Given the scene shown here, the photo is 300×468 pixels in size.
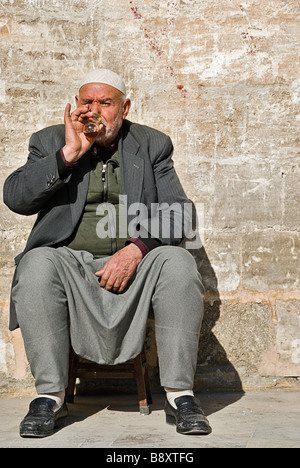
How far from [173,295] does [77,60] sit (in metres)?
1.84

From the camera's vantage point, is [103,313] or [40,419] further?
[103,313]

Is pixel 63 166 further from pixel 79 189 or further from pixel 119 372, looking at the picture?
pixel 119 372

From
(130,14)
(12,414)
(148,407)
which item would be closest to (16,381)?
(12,414)

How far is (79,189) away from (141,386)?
1.07m

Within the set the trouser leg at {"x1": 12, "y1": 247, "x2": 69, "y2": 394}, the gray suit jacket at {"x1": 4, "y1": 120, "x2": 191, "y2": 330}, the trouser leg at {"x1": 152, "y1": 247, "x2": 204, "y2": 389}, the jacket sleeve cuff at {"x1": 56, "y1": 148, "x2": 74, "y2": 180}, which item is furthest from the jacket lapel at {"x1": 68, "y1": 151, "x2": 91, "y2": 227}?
the trouser leg at {"x1": 152, "y1": 247, "x2": 204, "y2": 389}

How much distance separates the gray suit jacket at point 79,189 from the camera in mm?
3605

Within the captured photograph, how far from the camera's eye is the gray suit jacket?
11.8ft

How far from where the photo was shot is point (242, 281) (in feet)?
14.4

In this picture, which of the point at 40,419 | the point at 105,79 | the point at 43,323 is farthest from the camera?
the point at 105,79

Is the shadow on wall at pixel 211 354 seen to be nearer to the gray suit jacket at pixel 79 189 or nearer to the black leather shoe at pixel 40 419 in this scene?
the gray suit jacket at pixel 79 189

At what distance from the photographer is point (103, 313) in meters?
3.44

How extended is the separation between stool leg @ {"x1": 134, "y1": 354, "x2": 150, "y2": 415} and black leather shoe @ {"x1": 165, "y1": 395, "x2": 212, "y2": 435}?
0.31 m

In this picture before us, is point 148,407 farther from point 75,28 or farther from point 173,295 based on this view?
point 75,28

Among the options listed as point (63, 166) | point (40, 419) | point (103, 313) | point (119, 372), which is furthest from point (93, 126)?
point (40, 419)
